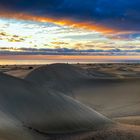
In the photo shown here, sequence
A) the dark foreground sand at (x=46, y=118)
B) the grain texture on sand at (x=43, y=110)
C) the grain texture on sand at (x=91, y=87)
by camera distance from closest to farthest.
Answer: the dark foreground sand at (x=46, y=118)
the grain texture on sand at (x=43, y=110)
the grain texture on sand at (x=91, y=87)

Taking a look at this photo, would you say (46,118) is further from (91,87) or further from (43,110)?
(91,87)

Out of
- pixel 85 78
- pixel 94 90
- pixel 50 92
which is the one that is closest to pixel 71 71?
pixel 85 78

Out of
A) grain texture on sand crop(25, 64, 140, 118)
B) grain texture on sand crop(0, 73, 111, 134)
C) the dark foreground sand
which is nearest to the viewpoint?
the dark foreground sand

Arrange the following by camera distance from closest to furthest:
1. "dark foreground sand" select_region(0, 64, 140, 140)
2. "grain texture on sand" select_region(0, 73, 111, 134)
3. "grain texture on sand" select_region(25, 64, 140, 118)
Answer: "dark foreground sand" select_region(0, 64, 140, 140)
"grain texture on sand" select_region(0, 73, 111, 134)
"grain texture on sand" select_region(25, 64, 140, 118)

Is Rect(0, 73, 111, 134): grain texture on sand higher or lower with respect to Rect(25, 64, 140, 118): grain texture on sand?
higher

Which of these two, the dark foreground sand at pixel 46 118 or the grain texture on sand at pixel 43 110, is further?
the grain texture on sand at pixel 43 110

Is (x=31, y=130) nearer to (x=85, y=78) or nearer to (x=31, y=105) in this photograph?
(x=31, y=105)

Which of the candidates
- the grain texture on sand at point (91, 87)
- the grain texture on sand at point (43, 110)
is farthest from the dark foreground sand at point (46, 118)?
the grain texture on sand at point (91, 87)

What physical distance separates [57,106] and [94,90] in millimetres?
14506

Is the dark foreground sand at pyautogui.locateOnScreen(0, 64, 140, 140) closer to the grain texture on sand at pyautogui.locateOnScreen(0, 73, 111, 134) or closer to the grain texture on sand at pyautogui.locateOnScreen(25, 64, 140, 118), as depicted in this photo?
the grain texture on sand at pyautogui.locateOnScreen(0, 73, 111, 134)

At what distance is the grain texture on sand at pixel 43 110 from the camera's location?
25.8 ft

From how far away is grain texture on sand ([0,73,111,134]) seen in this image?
25.8 feet

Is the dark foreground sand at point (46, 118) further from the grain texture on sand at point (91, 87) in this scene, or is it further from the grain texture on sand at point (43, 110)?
the grain texture on sand at point (91, 87)

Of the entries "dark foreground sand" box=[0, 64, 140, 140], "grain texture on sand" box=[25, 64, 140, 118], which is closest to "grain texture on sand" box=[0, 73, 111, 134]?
"dark foreground sand" box=[0, 64, 140, 140]
